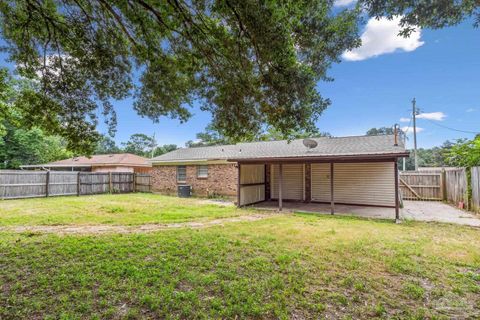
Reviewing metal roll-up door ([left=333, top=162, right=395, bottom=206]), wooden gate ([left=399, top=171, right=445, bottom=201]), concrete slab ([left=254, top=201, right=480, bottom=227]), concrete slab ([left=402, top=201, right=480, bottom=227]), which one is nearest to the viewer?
concrete slab ([left=402, top=201, right=480, bottom=227])

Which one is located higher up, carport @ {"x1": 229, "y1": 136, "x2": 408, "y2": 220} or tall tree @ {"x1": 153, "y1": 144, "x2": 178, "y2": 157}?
tall tree @ {"x1": 153, "y1": 144, "x2": 178, "y2": 157}

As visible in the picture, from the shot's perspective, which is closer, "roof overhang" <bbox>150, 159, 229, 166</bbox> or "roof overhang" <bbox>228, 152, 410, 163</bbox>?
"roof overhang" <bbox>228, 152, 410, 163</bbox>

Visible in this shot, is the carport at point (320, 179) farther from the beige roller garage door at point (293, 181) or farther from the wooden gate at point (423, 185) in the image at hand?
the wooden gate at point (423, 185)

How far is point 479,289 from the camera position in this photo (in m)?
3.50

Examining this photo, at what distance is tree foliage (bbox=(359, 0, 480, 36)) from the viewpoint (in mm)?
3188

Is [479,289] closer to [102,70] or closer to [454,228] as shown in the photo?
[454,228]

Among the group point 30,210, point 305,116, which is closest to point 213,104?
point 305,116

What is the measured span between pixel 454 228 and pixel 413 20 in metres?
6.37

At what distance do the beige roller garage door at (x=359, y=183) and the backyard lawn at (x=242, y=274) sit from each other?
428 cm

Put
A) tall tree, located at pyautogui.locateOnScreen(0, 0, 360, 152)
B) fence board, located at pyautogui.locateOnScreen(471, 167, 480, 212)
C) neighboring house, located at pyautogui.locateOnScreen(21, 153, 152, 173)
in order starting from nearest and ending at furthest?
tall tree, located at pyautogui.locateOnScreen(0, 0, 360, 152) < fence board, located at pyautogui.locateOnScreen(471, 167, 480, 212) < neighboring house, located at pyautogui.locateOnScreen(21, 153, 152, 173)

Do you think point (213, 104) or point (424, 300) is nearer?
point (424, 300)

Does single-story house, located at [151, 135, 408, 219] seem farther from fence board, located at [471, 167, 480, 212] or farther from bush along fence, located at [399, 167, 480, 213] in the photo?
bush along fence, located at [399, 167, 480, 213]

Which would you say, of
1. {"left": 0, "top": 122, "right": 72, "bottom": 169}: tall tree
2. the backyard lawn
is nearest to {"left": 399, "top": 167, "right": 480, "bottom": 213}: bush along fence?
the backyard lawn

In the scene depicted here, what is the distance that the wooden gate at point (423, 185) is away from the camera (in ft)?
42.8
